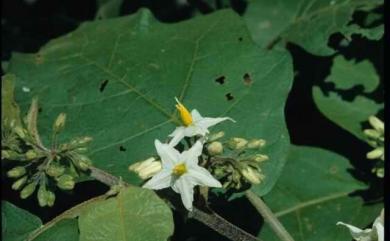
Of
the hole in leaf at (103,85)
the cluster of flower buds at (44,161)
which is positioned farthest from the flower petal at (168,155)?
the hole in leaf at (103,85)

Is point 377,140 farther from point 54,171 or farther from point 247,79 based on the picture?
point 54,171

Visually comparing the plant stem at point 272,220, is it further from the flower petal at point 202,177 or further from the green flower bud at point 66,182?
the green flower bud at point 66,182

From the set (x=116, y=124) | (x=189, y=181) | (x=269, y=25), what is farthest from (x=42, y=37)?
(x=189, y=181)

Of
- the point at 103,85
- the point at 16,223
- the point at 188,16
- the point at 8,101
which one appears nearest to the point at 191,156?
the point at 16,223

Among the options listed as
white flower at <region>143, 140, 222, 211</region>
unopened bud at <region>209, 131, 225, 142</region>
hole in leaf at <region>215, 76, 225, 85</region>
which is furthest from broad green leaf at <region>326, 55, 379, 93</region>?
white flower at <region>143, 140, 222, 211</region>

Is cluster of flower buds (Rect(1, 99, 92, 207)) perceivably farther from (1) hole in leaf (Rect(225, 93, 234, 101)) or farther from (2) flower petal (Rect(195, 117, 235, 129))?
(1) hole in leaf (Rect(225, 93, 234, 101))

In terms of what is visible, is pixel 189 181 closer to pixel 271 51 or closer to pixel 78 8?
pixel 271 51
